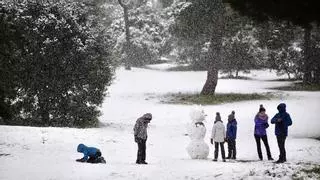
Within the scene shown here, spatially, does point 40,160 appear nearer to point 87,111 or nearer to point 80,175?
point 80,175

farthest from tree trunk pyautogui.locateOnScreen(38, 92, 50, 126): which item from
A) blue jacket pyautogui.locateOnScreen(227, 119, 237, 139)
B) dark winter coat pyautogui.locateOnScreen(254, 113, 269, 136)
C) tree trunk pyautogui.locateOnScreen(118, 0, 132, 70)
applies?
tree trunk pyautogui.locateOnScreen(118, 0, 132, 70)

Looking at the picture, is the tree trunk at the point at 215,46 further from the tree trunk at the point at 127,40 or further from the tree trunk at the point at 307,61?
the tree trunk at the point at 127,40

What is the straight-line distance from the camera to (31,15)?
20.4m

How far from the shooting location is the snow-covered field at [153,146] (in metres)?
11.1

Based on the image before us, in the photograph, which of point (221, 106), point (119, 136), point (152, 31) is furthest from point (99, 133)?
point (152, 31)

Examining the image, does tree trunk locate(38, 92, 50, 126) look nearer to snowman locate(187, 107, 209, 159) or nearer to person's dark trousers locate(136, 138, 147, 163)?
person's dark trousers locate(136, 138, 147, 163)

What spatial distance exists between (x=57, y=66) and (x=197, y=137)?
8400 mm

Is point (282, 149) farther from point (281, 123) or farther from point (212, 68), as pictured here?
point (212, 68)

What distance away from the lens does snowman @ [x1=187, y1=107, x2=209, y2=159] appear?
1390 centimetres

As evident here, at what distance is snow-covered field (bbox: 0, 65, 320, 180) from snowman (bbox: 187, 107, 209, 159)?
1.38 ft

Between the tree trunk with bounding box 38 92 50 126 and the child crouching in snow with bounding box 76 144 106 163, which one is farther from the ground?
the tree trunk with bounding box 38 92 50 126

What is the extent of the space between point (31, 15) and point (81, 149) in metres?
9.50

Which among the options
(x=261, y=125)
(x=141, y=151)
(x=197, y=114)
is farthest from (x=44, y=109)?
(x=261, y=125)

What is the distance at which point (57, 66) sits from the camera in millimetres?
20328
